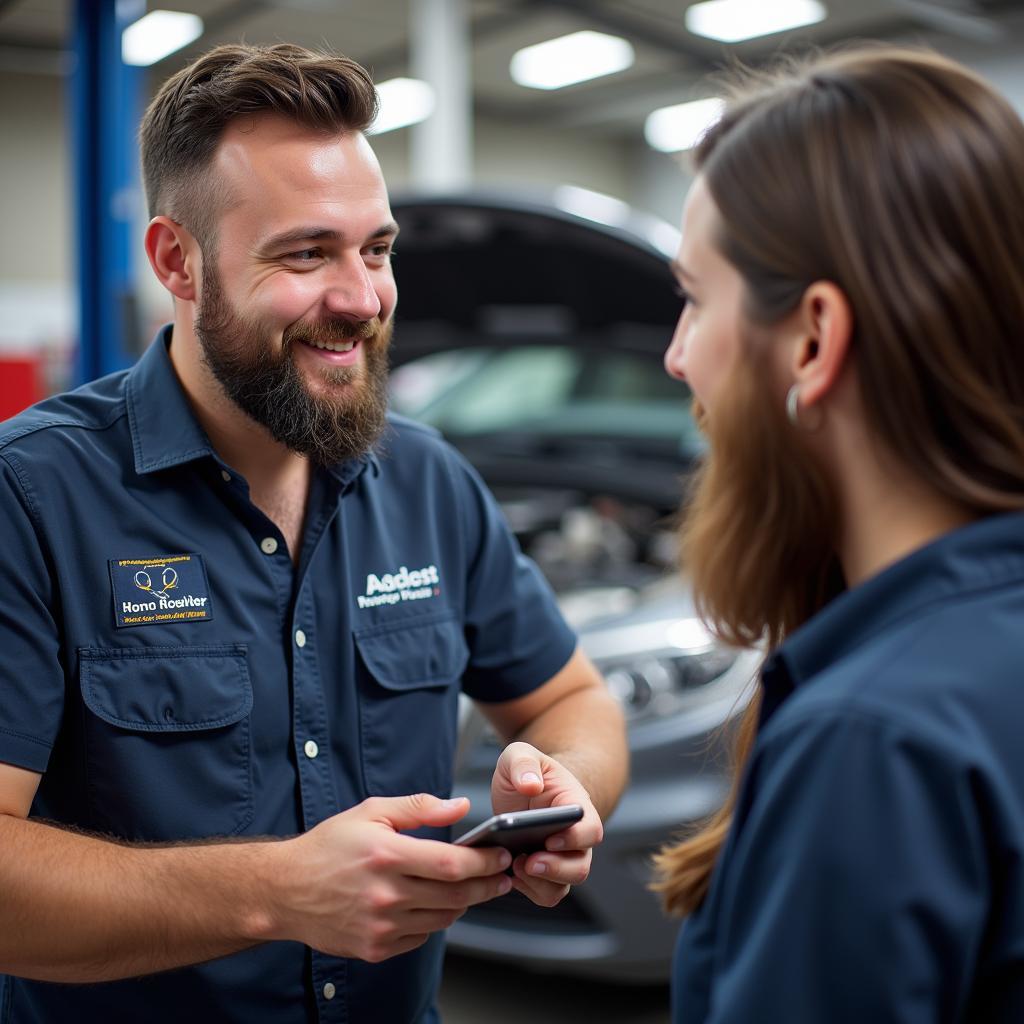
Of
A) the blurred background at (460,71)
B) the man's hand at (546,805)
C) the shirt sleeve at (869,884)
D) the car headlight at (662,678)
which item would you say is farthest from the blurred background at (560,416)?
the blurred background at (460,71)

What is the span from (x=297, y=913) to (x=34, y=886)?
10.9 inches

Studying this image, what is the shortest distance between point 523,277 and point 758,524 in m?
2.64

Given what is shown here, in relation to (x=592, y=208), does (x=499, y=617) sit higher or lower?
lower

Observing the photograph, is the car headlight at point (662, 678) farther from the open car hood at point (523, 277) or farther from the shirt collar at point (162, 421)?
the shirt collar at point (162, 421)

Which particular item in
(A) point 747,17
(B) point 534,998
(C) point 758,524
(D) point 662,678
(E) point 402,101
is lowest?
(B) point 534,998

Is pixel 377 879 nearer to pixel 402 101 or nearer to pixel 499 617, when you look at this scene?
pixel 499 617

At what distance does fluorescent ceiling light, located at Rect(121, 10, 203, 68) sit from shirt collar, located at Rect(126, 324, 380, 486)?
→ 9.03m

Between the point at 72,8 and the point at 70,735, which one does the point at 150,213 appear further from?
the point at 72,8

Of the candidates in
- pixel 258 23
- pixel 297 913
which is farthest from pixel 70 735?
pixel 258 23

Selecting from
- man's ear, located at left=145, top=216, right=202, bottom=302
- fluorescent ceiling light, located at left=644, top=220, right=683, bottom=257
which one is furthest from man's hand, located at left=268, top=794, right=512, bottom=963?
fluorescent ceiling light, located at left=644, top=220, right=683, bottom=257

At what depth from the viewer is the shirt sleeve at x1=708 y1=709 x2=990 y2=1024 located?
2.31 ft

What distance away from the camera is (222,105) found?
138 cm

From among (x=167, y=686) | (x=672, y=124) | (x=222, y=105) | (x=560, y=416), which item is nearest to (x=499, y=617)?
(x=167, y=686)

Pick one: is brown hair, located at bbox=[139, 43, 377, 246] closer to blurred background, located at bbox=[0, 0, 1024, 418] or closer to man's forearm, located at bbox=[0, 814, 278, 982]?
man's forearm, located at bbox=[0, 814, 278, 982]
